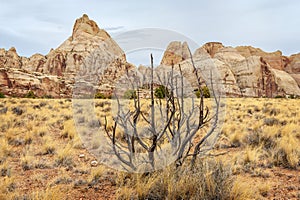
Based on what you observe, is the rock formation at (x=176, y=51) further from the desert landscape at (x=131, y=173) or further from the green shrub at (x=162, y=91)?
the green shrub at (x=162, y=91)

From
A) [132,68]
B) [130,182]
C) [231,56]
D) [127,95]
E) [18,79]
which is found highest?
[231,56]

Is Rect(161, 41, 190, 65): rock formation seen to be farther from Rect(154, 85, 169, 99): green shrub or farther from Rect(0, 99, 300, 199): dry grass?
Rect(0, 99, 300, 199): dry grass

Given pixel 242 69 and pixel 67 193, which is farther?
pixel 242 69

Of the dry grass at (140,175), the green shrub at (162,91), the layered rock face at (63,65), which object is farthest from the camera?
the layered rock face at (63,65)

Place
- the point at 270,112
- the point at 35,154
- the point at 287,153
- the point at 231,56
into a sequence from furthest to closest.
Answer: the point at 231,56 < the point at 270,112 < the point at 35,154 < the point at 287,153

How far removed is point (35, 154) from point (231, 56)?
244 ft

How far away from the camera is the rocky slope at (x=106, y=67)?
410cm

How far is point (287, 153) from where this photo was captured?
5238 millimetres

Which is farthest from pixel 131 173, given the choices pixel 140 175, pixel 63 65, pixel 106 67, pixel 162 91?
pixel 63 65

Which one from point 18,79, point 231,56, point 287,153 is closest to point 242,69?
point 231,56

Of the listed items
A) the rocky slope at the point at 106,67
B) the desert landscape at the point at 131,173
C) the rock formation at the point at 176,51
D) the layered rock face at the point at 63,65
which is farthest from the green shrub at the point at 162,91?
the layered rock face at the point at 63,65

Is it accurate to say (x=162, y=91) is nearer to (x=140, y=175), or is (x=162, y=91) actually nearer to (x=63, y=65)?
(x=140, y=175)

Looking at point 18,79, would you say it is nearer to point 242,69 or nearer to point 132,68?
point 132,68

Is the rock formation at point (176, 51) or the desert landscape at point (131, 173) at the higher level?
the rock formation at point (176, 51)
